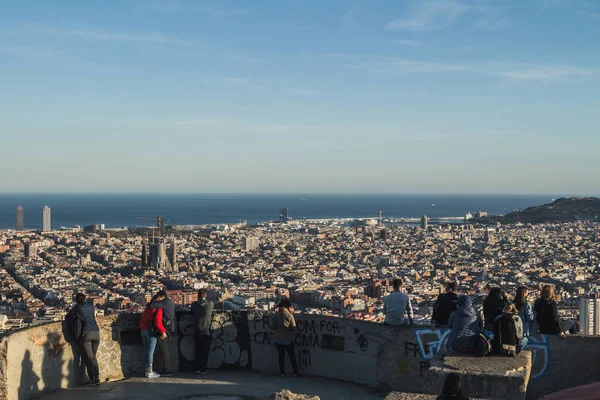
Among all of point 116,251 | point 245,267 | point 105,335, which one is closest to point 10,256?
point 116,251

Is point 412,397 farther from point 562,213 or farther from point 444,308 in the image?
point 562,213

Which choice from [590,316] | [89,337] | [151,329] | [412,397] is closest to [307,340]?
[151,329]

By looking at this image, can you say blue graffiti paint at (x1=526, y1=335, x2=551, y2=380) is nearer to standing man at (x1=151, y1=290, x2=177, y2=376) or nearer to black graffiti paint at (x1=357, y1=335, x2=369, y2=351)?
black graffiti paint at (x1=357, y1=335, x2=369, y2=351)

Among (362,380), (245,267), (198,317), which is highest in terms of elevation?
(198,317)

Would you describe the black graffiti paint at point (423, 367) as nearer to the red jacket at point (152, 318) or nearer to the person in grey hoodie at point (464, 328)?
the person in grey hoodie at point (464, 328)

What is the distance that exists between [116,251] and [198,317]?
207 ft

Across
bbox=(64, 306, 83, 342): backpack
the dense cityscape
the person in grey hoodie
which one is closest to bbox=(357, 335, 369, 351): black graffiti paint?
the person in grey hoodie

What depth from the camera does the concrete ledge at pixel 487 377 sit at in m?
5.12

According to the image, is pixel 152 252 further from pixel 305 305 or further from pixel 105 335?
pixel 105 335

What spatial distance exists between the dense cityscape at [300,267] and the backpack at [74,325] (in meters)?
13.3

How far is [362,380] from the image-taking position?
272 inches

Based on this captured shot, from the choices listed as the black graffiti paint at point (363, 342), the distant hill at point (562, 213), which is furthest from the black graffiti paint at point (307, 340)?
the distant hill at point (562, 213)

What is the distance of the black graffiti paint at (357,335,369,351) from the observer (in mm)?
6910

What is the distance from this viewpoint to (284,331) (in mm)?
7156
